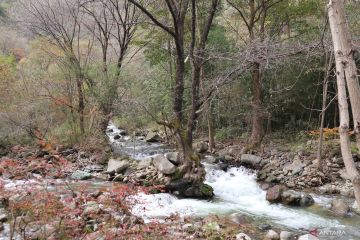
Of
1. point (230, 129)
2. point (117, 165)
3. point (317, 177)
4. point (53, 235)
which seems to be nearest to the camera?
point (53, 235)

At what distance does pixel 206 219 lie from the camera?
23.4 feet

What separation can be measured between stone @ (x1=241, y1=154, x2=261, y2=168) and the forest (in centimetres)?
6

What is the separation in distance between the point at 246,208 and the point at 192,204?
1428mm

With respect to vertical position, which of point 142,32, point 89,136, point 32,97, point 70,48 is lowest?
point 89,136

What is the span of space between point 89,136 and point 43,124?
6.98 ft

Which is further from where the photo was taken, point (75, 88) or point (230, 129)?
point (230, 129)

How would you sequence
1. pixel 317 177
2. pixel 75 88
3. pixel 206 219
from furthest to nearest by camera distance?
pixel 75 88
pixel 317 177
pixel 206 219

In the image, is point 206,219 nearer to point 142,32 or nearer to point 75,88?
point 75,88

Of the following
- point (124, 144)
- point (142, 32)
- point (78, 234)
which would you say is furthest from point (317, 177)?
point (142, 32)

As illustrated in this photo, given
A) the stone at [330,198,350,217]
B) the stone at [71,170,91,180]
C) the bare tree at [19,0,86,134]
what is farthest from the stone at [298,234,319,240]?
the bare tree at [19,0,86,134]

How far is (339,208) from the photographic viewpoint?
820 centimetres

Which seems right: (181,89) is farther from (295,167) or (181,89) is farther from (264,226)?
(295,167)

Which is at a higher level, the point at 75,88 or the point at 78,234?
the point at 75,88

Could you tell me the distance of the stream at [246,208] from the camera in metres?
7.30
